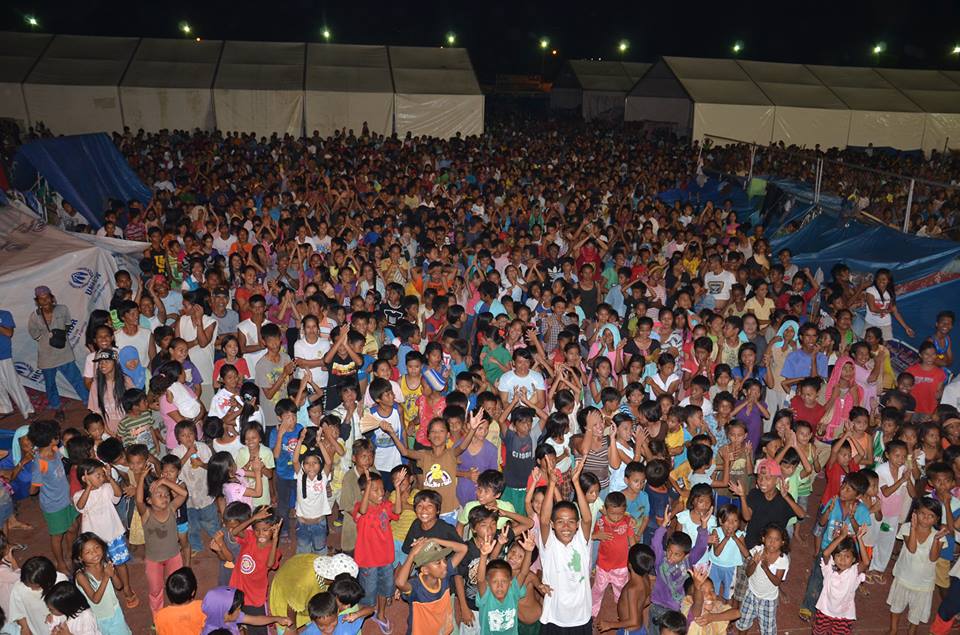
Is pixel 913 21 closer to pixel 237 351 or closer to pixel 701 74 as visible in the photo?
pixel 701 74

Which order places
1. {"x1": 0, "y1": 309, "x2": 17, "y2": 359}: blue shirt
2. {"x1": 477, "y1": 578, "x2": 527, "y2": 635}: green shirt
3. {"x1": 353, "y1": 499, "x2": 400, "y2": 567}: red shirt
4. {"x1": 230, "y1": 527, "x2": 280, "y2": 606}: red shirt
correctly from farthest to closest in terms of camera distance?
{"x1": 0, "y1": 309, "x2": 17, "y2": 359}: blue shirt, {"x1": 353, "y1": 499, "x2": 400, "y2": 567}: red shirt, {"x1": 230, "y1": 527, "x2": 280, "y2": 606}: red shirt, {"x1": 477, "y1": 578, "x2": 527, "y2": 635}: green shirt

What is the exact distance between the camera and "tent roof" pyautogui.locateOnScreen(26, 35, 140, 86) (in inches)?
975

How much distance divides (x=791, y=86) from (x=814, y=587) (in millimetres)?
27151

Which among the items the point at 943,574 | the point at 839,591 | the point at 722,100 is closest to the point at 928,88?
the point at 722,100

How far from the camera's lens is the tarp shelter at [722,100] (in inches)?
1052

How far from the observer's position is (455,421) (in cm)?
584

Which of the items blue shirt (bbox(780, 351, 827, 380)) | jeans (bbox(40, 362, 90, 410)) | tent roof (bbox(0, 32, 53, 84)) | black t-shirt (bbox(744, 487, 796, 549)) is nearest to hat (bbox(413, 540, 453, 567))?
black t-shirt (bbox(744, 487, 796, 549))

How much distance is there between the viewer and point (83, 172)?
1335cm

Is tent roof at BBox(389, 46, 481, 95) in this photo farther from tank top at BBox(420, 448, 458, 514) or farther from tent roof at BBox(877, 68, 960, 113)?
tank top at BBox(420, 448, 458, 514)

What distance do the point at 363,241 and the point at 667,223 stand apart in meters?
5.80

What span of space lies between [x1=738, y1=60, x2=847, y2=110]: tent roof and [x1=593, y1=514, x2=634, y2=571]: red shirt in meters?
26.1

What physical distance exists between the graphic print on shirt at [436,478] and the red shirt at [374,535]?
394 mm

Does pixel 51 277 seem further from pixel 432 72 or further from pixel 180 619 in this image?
pixel 432 72

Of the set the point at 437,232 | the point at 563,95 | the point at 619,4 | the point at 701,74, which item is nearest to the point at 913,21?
the point at 619,4
